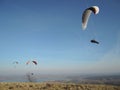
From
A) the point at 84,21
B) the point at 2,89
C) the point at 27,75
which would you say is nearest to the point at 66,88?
the point at 2,89

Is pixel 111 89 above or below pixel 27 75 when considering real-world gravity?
below

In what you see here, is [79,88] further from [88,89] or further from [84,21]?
[84,21]

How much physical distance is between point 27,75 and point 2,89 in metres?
68.6

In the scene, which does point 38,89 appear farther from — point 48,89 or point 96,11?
point 96,11

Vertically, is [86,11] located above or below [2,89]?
above

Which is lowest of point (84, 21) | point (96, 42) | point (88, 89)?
point (88, 89)

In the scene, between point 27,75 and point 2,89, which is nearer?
point 2,89

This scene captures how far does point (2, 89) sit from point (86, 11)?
16.4m

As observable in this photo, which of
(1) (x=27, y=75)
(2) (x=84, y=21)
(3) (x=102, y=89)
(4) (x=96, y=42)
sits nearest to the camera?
(4) (x=96, y=42)

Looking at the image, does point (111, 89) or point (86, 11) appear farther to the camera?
point (111, 89)

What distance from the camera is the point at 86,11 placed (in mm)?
27469

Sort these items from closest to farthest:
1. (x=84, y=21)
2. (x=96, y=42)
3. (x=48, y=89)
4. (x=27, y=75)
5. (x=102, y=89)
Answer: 1. (x=96, y=42)
2. (x=84, y=21)
3. (x=48, y=89)
4. (x=102, y=89)
5. (x=27, y=75)

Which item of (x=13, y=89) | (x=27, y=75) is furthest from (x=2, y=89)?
(x=27, y=75)

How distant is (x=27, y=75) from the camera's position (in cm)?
9825
